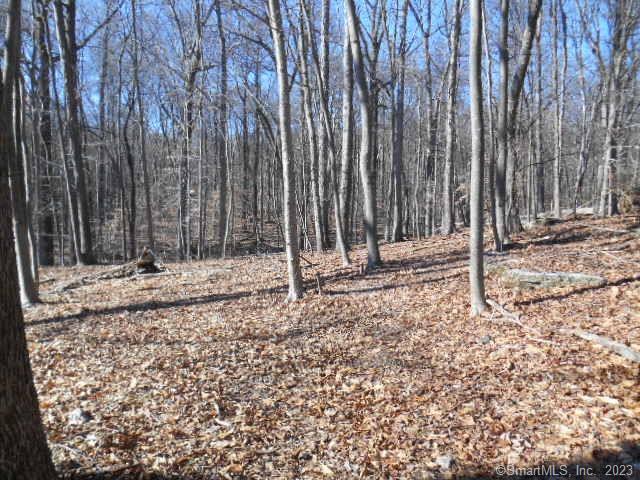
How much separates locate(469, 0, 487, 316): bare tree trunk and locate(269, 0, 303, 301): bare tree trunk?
319 cm

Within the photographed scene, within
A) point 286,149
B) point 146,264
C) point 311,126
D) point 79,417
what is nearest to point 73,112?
point 146,264

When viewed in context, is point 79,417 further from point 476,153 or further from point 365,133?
point 365,133

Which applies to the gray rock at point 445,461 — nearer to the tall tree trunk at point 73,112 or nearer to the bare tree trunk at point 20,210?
the bare tree trunk at point 20,210

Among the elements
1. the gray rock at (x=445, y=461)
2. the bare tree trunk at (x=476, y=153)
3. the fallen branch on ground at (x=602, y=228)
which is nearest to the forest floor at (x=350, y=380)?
the gray rock at (x=445, y=461)

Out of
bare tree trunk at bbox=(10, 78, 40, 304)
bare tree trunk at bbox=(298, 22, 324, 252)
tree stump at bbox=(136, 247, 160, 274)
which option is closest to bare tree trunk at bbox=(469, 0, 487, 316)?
bare tree trunk at bbox=(10, 78, 40, 304)

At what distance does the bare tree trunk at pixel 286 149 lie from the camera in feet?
25.4

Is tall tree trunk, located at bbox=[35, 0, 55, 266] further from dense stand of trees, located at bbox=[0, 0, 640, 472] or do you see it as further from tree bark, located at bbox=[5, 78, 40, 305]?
tree bark, located at bbox=[5, 78, 40, 305]

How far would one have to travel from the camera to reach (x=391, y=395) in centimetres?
467

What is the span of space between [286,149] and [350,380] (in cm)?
457

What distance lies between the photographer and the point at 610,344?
4.85 metres

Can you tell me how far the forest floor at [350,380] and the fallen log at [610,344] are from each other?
0.29ft

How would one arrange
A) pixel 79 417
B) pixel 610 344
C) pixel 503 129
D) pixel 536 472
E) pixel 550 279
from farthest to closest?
1. pixel 503 129
2. pixel 550 279
3. pixel 610 344
4. pixel 79 417
5. pixel 536 472

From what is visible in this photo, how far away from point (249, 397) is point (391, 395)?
5.14 ft

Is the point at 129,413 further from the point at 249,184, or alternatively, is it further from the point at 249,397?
the point at 249,184
